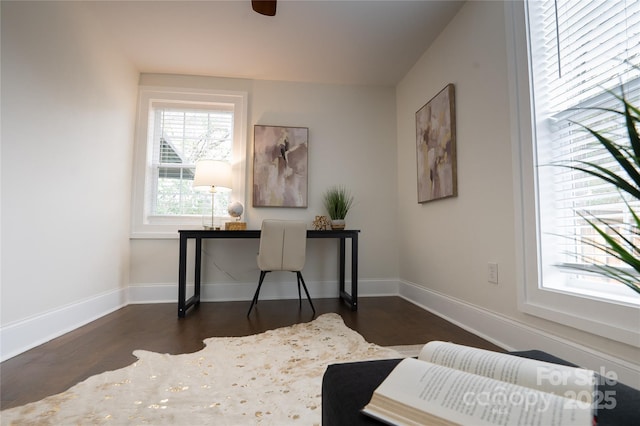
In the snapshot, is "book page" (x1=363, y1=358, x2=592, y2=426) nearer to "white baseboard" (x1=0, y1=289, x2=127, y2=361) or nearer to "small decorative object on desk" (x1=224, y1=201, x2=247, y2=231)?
"white baseboard" (x1=0, y1=289, x2=127, y2=361)

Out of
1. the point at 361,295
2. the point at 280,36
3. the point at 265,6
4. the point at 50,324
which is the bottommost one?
the point at 361,295

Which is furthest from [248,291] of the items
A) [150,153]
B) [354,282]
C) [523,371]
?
[523,371]

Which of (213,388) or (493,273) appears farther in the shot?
(493,273)

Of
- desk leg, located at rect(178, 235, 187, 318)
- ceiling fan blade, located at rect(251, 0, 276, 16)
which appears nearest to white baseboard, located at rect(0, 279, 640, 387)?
Result: desk leg, located at rect(178, 235, 187, 318)

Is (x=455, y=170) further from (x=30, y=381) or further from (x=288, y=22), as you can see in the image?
(x=30, y=381)

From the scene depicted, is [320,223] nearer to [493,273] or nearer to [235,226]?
[235,226]

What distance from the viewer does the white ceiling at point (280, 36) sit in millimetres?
2189

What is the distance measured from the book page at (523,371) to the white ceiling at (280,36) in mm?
2393

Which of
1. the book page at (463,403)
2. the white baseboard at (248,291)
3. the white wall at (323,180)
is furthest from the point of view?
the white wall at (323,180)

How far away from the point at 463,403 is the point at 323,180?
9.46ft

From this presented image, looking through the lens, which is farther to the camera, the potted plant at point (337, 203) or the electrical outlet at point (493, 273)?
the potted plant at point (337, 203)

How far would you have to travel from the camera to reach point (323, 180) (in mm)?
3219

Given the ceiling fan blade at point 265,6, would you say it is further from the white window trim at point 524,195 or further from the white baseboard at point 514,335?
the white baseboard at point 514,335

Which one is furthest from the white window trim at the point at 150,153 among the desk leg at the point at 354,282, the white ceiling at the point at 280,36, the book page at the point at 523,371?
the book page at the point at 523,371
